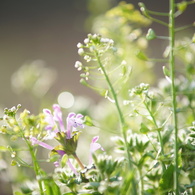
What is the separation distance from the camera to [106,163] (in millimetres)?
388

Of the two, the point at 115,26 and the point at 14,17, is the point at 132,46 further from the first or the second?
the point at 14,17

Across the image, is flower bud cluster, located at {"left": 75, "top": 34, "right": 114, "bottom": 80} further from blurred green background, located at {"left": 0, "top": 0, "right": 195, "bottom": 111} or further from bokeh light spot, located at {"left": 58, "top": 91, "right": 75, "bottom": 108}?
blurred green background, located at {"left": 0, "top": 0, "right": 195, "bottom": 111}

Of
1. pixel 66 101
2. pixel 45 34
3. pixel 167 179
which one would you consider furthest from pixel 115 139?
pixel 45 34

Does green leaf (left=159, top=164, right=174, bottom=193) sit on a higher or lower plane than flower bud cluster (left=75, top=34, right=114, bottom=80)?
lower

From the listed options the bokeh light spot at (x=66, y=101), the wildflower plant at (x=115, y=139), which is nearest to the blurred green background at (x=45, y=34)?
the bokeh light spot at (x=66, y=101)

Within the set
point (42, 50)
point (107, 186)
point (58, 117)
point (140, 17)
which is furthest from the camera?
point (42, 50)

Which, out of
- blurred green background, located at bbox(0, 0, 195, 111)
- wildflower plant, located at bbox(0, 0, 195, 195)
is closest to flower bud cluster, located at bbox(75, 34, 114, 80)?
wildflower plant, located at bbox(0, 0, 195, 195)

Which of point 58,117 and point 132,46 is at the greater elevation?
point 132,46

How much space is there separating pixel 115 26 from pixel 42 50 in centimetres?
220

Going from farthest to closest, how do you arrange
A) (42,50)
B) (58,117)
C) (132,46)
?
(42,50) → (132,46) → (58,117)

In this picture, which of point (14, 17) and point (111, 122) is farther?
point (14, 17)

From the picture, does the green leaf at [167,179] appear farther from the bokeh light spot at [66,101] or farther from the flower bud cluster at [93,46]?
the bokeh light spot at [66,101]

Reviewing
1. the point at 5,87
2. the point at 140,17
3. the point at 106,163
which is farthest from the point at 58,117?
the point at 5,87

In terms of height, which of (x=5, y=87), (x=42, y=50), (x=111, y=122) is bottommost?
(x=111, y=122)
